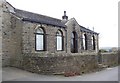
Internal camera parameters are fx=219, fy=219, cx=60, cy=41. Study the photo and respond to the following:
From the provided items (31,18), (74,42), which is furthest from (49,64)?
(74,42)

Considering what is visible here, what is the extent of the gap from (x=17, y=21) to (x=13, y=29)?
846 mm

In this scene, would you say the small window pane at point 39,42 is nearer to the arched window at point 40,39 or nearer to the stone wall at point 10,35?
the arched window at point 40,39

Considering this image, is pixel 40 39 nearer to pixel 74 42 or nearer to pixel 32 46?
pixel 32 46

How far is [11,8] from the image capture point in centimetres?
2112

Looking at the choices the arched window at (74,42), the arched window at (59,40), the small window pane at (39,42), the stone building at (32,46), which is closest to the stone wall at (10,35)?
the stone building at (32,46)

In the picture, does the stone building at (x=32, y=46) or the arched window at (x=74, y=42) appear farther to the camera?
the arched window at (x=74, y=42)

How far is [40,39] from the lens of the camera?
2214cm

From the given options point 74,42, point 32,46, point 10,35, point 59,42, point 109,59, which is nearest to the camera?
point 10,35

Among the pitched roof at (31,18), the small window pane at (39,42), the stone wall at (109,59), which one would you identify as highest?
the pitched roof at (31,18)

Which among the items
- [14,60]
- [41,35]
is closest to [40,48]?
[41,35]

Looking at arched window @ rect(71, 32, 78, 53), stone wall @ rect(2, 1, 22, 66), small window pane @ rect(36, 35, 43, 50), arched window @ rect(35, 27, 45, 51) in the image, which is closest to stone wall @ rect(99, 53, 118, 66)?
arched window @ rect(71, 32, 78, 53)

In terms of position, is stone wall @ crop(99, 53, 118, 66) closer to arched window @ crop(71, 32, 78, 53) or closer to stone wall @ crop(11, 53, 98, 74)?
arched window @ crop(71, 32, 78, 53)

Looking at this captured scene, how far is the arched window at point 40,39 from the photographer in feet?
71.0

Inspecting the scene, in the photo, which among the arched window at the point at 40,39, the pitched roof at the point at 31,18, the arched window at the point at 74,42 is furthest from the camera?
the arched window at the point at 74,42
